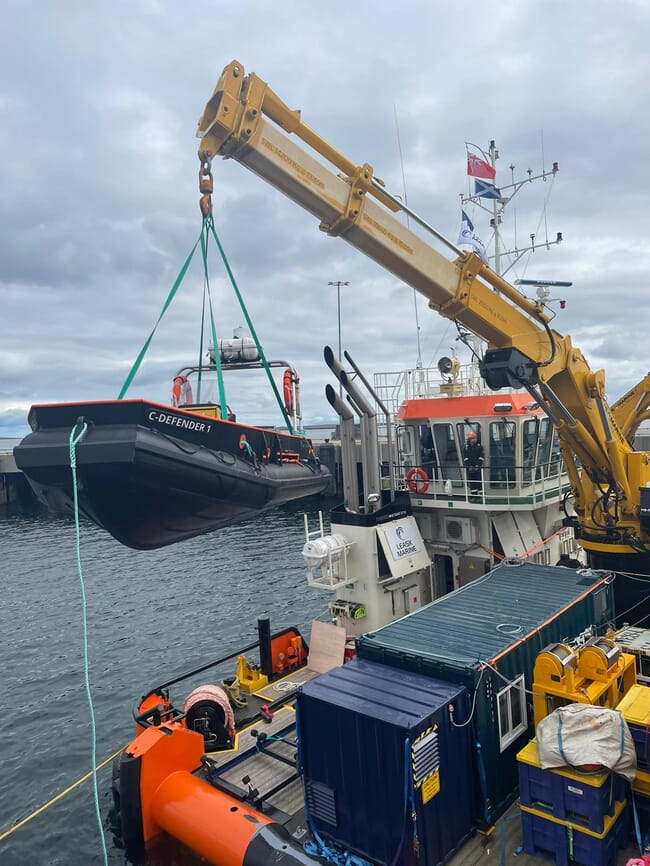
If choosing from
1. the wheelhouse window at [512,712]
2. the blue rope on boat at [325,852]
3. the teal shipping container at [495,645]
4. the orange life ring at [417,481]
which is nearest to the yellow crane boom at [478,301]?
the teal shipping container at [495,645]

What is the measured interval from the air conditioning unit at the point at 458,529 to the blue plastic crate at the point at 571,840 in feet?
26.7

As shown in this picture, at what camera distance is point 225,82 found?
7871 mm

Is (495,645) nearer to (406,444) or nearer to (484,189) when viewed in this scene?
(406,444)

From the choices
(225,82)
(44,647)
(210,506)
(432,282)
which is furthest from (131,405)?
(44,647)

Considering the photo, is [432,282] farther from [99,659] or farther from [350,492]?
[99,659]

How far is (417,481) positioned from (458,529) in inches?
62.8

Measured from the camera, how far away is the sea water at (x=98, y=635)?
11.2m

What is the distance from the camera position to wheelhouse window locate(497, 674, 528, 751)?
7773 mm

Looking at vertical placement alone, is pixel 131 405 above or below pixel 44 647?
above

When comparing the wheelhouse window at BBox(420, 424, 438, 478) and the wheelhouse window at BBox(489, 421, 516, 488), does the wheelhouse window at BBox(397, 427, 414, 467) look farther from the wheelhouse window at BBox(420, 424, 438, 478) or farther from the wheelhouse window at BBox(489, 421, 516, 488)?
the wheelhouse window at BBox(489, 421, 516, 488)

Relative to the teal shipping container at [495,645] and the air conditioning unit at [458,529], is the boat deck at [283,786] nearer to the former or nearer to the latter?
the teal shipping container at [495,645]

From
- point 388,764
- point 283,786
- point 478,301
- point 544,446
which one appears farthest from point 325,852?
point 544,446

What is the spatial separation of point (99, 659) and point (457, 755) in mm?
14114

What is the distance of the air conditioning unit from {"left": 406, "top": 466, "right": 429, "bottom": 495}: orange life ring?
3.04ft
